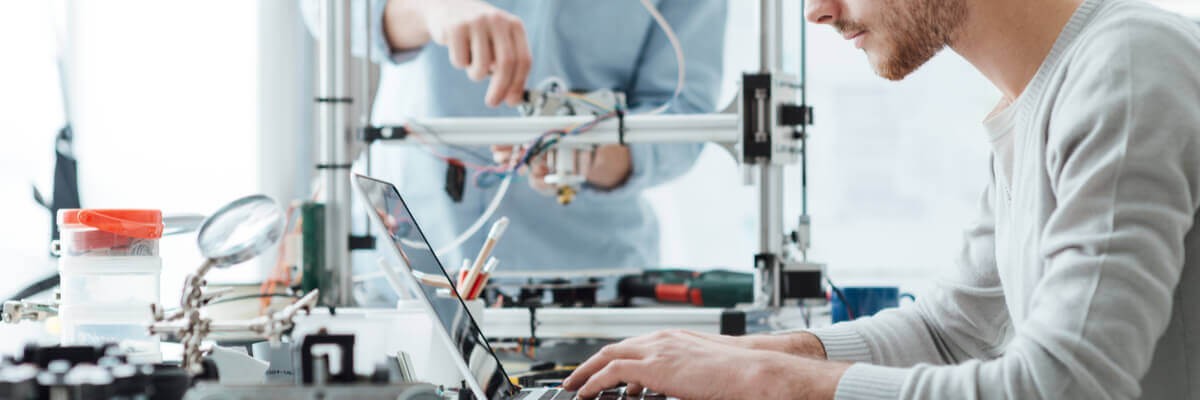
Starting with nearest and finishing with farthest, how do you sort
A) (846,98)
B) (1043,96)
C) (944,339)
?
(1043,96) → (944,339) → (846,98)

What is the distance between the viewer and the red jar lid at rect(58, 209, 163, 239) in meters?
0.90

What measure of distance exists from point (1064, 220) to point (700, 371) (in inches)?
11.9

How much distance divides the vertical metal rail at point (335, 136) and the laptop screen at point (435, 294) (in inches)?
26.9

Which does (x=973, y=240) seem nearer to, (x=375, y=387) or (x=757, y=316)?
(x=757, y=316)

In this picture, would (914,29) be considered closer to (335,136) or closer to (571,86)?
(335,136)

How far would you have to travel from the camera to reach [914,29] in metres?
0.95

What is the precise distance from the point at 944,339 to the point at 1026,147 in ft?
1.12

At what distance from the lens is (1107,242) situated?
2.11ft

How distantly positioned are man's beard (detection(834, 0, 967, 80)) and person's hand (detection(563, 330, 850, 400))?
34 cm

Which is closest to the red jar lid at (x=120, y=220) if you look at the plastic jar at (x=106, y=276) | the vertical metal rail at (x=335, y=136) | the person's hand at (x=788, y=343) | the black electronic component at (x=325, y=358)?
the plastic jar at (x=106, y=276)

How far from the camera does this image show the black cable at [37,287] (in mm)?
1665

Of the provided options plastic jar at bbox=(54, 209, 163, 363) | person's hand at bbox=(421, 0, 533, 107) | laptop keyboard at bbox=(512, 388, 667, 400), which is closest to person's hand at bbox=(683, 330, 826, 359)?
laptop keyboard at bbox=(512, 388, 667, 400)

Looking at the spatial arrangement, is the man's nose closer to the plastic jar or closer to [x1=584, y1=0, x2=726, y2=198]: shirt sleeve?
the plastic jar

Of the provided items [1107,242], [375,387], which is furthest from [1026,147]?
[375,387]
